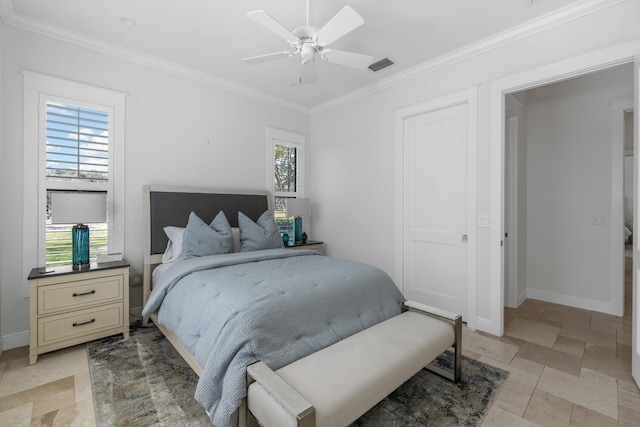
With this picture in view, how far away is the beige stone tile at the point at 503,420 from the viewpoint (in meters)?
1.70

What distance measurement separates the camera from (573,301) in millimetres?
3670

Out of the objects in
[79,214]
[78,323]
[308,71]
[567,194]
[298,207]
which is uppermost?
[308,71]

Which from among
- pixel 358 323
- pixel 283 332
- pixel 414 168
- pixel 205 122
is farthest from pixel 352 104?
pixel 283 332

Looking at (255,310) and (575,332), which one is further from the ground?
(255,310)

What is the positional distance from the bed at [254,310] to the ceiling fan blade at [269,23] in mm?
1704

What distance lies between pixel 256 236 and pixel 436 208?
2.07 meters

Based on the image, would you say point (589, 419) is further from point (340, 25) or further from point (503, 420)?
point (340, 25)

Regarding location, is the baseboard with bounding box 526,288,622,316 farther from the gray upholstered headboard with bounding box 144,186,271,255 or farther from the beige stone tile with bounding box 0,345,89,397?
the beige stone tile with bounding box 0,345,89,397

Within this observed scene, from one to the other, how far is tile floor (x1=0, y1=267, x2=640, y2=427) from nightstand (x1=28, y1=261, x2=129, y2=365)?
0.18 m

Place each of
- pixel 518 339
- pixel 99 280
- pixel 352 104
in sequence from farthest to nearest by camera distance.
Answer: pixel 352 104, pixel 518 339, pixel 99 280

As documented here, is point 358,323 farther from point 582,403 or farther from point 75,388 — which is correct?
point 75,388

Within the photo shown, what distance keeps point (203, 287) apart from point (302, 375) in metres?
0.99

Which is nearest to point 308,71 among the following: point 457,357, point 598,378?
point 457,357

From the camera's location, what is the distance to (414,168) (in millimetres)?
3570
